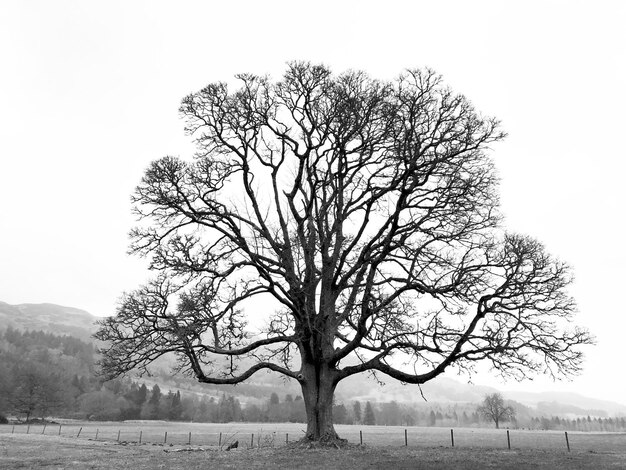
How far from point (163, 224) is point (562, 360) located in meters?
16.9

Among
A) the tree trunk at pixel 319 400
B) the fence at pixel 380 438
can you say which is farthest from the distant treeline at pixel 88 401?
the tree trunk at pixel 319 400

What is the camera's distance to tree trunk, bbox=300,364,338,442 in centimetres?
1900

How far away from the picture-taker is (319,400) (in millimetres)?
19469

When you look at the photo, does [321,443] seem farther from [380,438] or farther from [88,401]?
[88,401]

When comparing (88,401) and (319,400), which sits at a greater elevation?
(319,400)

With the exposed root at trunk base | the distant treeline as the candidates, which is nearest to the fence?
the exposed root at trunk base

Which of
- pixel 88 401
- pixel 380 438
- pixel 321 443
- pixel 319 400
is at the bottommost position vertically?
pixel 380 438

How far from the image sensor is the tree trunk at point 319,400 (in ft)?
62.3

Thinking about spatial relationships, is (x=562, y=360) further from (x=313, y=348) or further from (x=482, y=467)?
(x=313, y=348)

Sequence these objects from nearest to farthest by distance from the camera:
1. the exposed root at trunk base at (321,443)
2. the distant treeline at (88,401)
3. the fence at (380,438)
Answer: the exposed root at trunk base at (321,443) < the fence at (380,438) < the distant treeline at (88,401)

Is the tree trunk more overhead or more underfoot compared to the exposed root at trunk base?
more overhead

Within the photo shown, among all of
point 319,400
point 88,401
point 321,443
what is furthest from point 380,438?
point 88,401

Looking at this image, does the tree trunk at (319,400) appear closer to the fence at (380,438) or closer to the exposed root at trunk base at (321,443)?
the exposed root at trunk base at (321,443)

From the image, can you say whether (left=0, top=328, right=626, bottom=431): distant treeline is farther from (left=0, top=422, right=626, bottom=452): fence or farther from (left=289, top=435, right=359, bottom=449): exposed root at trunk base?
(left=289, top=435, right=359, bottom=449): exposed root at trunk base
